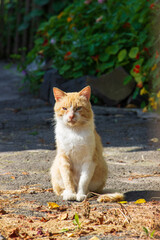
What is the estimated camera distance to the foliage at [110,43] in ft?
24.4

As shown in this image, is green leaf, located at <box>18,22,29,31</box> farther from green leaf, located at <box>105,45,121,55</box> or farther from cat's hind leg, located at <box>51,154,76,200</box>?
cat's hind leg, located at <box>51,154,76,200</box>

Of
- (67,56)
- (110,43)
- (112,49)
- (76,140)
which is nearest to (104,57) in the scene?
(112,49)

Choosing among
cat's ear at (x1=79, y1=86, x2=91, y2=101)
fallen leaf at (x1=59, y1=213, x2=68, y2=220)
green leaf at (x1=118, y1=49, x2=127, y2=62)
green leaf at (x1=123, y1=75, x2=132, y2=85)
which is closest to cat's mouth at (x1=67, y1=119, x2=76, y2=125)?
cat's ear at (x1=79, y1=86, x2=91, y2=101)

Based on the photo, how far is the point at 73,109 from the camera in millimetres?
3166

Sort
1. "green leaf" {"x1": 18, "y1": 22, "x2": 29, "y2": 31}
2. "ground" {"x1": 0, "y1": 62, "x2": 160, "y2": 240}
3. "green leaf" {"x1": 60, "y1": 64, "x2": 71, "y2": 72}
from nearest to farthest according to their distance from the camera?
1. "ground" {"x1": 0, "y1": 62, "x2": 160, "y2": 240}
2. "green leaf" {"x1": 60, "y1": 64, "x2": 71, "y2": 72}
3. "green leaf" {"x1": 18, "y1": 22, "x2": 29, "y2": 31}

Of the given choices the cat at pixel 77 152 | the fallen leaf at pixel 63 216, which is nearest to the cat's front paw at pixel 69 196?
the cat at pixel 77 152

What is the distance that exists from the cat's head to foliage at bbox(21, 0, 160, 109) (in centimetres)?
383

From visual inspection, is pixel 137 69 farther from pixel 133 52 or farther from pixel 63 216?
pixel 63 216

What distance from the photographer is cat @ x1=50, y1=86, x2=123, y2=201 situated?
3100 millimetres

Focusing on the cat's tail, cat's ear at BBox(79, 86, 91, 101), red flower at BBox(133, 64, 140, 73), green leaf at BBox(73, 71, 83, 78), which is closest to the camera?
the cat's tail

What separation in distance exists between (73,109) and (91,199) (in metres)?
0.78

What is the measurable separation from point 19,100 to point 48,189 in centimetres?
563

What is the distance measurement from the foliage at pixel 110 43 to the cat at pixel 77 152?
385 centimetres

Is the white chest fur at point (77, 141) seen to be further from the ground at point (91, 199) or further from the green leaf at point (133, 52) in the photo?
the green leaf at point (133, 52)
